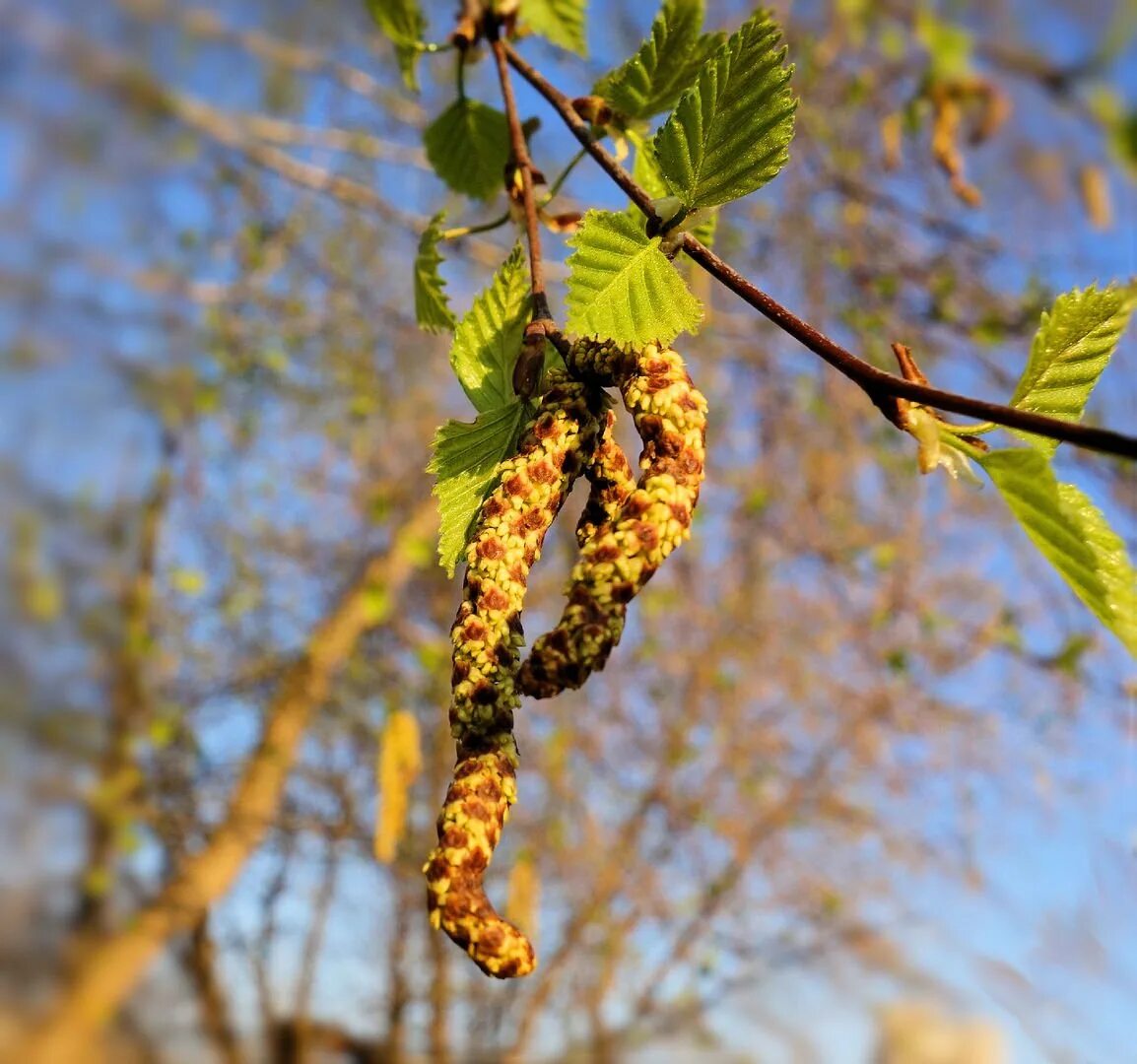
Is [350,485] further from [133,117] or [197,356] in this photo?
[133,117]

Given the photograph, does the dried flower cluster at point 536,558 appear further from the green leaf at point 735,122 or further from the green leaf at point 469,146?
the green leaf at point 469,146

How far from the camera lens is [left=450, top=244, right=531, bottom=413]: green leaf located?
47 centimetres

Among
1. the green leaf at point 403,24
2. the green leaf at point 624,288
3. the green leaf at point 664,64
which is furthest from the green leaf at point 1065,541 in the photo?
the green leaf at point 403,24

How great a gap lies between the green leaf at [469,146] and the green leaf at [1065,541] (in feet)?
1.46

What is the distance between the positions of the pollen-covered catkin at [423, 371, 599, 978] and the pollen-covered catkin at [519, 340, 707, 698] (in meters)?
0.03

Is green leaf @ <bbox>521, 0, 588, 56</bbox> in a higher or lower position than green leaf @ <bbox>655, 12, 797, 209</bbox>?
higher

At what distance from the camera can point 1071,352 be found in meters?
0.39

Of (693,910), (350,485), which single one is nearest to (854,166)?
(350,485)

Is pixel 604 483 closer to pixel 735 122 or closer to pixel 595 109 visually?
pixel 735 122

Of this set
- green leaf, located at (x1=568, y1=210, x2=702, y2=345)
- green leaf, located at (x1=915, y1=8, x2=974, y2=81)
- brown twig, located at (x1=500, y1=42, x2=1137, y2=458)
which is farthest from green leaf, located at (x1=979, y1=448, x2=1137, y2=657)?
green leaf, located at (x1=915, y1=8, x2=974, y2=81)

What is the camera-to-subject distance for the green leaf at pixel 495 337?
0.47 m

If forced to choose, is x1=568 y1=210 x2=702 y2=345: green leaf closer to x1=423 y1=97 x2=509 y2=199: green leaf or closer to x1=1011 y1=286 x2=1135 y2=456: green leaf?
x1=1011 y1=286 x2=1135 y2=456: green leaf

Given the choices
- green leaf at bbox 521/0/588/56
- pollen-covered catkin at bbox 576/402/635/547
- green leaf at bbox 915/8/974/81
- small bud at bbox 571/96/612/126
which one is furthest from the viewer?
green leaf at bbox 915/8/974/81

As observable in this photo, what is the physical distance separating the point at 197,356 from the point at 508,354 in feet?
12.6
